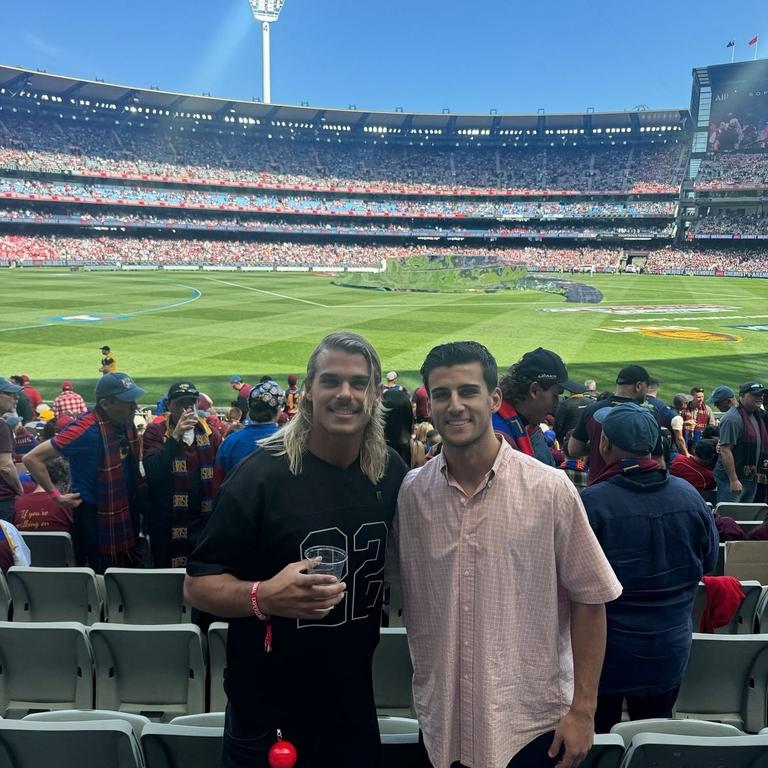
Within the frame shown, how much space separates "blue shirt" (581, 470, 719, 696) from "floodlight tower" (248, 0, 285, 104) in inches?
4099

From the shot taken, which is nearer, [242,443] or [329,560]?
[329,560]

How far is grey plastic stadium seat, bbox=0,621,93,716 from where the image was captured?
3760 mm

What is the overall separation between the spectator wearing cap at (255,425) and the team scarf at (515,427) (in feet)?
5.94

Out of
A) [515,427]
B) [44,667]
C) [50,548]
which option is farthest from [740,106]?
[44,667]

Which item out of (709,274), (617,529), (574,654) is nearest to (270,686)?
(574,654)

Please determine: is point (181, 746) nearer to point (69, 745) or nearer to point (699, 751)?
point (69, 745)

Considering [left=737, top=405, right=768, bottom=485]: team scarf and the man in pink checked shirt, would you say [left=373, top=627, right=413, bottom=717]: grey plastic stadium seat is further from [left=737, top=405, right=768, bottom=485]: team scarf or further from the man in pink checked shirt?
[left=737, top=405, right=768, bottom=485]: team scarf

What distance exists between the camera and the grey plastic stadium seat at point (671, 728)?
2.72 meters

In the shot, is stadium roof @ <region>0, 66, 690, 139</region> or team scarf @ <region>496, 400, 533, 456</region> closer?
team scarf @ <region>496, 400, 533, 456</region>

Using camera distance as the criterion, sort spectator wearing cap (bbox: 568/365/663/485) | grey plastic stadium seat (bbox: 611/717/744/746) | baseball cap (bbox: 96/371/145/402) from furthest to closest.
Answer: spectator wearing cap (bbox: 568/365/663/485) < baseball cap (bbox: 96/371/145/402) < grey plastic stadium seat (bbox: 611/717/744/746)

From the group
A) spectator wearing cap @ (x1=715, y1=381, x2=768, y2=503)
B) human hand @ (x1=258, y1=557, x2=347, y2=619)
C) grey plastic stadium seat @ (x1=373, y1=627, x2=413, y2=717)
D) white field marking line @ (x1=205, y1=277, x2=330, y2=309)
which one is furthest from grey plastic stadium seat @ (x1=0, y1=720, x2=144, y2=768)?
white field marking line @ (x1=205, y1=277, x2=330, y2=309)

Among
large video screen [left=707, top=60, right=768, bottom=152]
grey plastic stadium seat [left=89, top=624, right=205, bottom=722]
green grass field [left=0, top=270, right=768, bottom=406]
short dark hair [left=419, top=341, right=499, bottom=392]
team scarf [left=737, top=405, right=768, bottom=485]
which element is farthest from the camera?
large video screen [left=707, top=60, right=768, bottom=152]

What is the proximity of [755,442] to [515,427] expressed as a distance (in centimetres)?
512

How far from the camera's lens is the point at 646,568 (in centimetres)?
323
